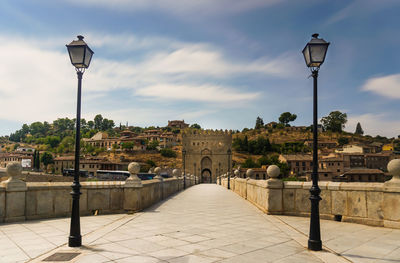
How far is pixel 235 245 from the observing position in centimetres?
512

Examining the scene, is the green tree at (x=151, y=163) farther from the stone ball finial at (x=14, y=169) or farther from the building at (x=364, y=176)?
the stone ball finial at (x=14, y=169)

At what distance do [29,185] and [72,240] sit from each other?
3.09m

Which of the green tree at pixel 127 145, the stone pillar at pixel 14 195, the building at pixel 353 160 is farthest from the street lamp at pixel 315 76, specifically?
the green tree at pixel 127 145

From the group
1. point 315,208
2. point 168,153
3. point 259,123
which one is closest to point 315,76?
point 315,208

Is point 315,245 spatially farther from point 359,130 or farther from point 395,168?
point 359,130

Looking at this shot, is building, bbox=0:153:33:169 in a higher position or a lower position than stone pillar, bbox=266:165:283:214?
lower

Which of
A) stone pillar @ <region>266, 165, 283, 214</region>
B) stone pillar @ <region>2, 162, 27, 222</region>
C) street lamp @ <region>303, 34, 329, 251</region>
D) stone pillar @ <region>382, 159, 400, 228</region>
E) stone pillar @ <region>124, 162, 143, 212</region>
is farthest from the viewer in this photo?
stone pillar @ <region>124, 162, 143, 212</region>

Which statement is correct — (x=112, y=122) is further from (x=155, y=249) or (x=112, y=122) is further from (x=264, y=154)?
(x=155, y=249)

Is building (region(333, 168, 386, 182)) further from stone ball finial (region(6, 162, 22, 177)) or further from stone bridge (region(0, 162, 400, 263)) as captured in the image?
stone ball finial (region(6, 162, 22, 177))

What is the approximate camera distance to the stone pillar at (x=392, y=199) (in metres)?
6.45

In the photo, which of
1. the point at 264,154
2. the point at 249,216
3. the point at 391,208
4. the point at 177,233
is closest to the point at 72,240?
the point at 177,233

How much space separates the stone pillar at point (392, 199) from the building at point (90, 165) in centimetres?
8080

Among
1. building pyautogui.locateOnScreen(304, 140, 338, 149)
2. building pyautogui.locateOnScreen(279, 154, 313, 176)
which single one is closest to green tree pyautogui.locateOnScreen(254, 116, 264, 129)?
building pyautogui.locateOnScreen(304, 140, 338, 149)

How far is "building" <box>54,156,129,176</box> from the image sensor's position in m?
84.4
